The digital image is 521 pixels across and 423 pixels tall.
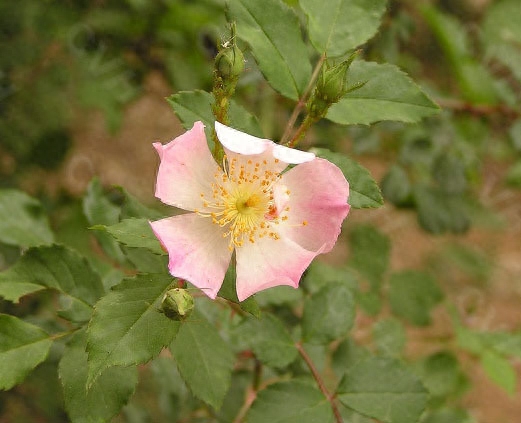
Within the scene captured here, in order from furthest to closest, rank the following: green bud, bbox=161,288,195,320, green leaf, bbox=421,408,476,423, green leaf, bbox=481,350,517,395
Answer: green leaf, bbox=481,350,517,395 < green leaf, bbox=421,408,476,423 < green bud, bbox=161,288,195,320

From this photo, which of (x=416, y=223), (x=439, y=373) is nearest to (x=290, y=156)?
(x=439, y=373)

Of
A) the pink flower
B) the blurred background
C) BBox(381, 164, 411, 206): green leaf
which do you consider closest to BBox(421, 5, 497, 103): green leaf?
the blurred background

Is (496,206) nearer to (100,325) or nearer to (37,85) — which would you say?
(37,85)

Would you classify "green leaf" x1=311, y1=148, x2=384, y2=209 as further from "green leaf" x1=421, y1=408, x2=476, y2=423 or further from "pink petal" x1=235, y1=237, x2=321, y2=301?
"green leaf" x1=421, y1=408, x2=476, y2=423

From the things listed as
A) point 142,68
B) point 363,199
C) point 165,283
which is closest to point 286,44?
point 363,199

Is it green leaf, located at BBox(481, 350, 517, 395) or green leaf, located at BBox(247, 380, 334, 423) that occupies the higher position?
green leaf, located at BBox(247, 380, 334, 423)

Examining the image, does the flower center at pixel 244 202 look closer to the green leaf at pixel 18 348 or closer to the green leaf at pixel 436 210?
the green leaf at pixel 18 348

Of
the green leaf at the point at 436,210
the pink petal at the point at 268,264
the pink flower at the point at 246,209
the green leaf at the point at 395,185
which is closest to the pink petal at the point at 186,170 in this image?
the pink flower at the point at 246,209
